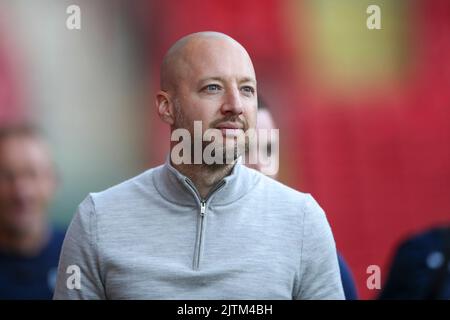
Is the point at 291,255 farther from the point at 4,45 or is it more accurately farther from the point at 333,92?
the point at 4,45

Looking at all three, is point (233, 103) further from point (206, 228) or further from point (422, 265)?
point (422, 265)

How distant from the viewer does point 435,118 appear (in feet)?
7.11

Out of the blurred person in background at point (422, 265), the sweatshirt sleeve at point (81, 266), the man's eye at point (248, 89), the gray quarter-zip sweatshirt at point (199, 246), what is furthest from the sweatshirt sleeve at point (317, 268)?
the blurred person in background at point (422, 265)

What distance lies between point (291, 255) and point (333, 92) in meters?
0.88

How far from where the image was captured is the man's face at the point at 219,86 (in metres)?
1.32

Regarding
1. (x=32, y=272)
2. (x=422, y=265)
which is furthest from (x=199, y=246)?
(x=422, y=265)

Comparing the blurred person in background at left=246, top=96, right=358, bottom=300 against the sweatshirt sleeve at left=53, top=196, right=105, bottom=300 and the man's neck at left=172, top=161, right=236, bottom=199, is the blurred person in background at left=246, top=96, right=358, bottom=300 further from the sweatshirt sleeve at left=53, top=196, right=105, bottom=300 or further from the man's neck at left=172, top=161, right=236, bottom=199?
the sweatshirt sleeve at left=53, top=196, right=105, bottom=300

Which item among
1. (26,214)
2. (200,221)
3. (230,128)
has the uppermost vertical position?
(230,128)

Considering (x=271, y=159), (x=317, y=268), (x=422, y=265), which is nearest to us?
(x=317, y=268)

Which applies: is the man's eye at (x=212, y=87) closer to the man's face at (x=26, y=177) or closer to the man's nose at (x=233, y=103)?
the man's nose at (x=233, y=103)

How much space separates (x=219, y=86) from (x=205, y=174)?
159 mm

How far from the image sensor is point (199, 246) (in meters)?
1.33

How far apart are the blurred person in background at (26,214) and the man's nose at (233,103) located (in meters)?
0.81
